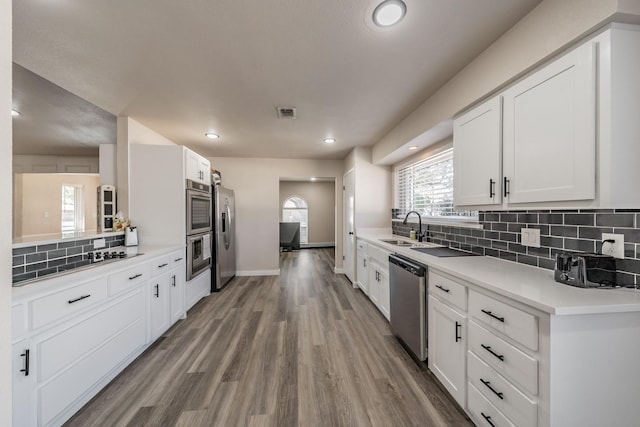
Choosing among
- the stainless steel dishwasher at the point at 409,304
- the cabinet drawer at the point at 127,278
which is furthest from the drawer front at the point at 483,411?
the cabinet drawer at the point at 127,278

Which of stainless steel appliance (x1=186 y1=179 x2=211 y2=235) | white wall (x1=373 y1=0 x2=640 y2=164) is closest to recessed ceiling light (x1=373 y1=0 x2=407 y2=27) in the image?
white wall (x1=373 y1=0 x2=640 y2=164)

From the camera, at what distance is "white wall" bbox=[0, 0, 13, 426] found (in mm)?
522

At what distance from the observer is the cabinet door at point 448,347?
1541 millimetres

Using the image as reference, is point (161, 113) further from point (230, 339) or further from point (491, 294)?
point (491, 294)

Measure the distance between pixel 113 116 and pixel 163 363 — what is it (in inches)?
108

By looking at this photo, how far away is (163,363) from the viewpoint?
2105 mm

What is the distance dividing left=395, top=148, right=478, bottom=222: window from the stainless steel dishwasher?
746 millimetres

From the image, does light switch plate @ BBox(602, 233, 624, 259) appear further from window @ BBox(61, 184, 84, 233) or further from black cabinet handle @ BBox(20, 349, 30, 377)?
window @ BBox(61, 184, 84, 233)

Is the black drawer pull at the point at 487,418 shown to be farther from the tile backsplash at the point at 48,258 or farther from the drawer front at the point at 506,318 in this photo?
the tile backsplash at the point at 48,258

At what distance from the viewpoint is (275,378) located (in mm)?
1913

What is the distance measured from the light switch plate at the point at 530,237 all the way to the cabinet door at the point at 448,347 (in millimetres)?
716

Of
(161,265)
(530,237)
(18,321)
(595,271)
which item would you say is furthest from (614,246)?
(161,265)

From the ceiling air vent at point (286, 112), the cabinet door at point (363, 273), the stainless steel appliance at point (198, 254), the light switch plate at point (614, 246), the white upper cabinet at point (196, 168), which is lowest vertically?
the cabinet door at point (363, 273)

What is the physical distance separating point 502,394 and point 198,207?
3433 millimetres
